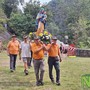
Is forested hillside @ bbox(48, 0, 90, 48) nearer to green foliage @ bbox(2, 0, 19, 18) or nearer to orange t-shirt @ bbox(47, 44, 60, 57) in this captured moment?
green foliage @ bbox(2, 0, 19, 18)

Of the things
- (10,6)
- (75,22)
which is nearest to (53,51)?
(75,22)

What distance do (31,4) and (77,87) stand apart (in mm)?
40346

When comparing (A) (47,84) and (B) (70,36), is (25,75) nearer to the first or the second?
(A) (47,84)

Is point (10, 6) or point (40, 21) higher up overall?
point (10, 6)

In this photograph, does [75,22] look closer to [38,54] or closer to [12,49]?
[12,49]

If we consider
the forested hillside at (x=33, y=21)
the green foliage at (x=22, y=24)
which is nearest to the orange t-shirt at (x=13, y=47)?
the forested hillside at (x=33, y=21)

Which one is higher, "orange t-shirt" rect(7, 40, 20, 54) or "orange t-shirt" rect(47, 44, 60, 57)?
"orange t-shirt" rect(7, 40, 20, 54)

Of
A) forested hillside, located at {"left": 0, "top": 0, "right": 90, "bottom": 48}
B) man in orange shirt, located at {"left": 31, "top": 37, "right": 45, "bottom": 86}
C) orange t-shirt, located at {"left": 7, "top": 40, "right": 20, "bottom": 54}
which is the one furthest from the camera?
forested hillside, located at {"left": 0, "top": 0, "right": 90, "bottom": 48}

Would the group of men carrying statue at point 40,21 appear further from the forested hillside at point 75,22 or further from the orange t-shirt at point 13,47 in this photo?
the forested hillside at point 75,22

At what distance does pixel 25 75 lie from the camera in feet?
50.0

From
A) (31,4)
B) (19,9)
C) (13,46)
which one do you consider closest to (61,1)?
(19,9)

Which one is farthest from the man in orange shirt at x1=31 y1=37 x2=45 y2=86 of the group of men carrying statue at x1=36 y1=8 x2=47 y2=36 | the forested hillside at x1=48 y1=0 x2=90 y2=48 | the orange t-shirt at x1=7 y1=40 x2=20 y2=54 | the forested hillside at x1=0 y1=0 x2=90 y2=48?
the forested hillside at x1=48 y1=0 x2=90 y2=48

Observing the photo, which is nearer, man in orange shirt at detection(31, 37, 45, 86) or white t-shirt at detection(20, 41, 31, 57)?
man in orange shirt at detection(31, 37, 45, 86)

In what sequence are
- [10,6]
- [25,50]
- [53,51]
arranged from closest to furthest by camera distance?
1. [53,51]
2. [25,50]
3. [10,6]
